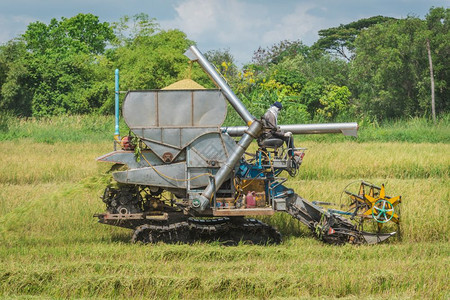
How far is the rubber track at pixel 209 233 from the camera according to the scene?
34.7 feet

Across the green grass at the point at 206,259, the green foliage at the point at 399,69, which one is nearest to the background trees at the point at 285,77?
the green foliage at the point at 399,69

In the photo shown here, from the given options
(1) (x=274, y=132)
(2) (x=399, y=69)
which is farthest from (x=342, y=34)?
(1) (x=274, y=132)

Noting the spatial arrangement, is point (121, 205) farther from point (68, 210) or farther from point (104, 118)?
point (104, 118)

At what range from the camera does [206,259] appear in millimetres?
9758

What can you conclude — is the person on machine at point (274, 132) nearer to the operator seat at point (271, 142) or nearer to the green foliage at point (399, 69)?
the operator seat at point (271, 142)

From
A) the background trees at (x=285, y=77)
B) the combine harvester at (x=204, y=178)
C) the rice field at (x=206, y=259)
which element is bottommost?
the rice field at (x=206, y=259)

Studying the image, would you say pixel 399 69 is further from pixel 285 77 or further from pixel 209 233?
pixel 209 233

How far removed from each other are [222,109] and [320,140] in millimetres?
14351

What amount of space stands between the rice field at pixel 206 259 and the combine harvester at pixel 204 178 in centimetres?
43

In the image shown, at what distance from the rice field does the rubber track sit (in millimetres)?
298

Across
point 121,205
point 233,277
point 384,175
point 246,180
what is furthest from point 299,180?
point 233,277

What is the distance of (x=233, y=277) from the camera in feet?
27.6

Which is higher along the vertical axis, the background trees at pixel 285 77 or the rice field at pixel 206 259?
the background trees at pixel 285 77

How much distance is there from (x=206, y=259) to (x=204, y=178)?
1.46 meters
